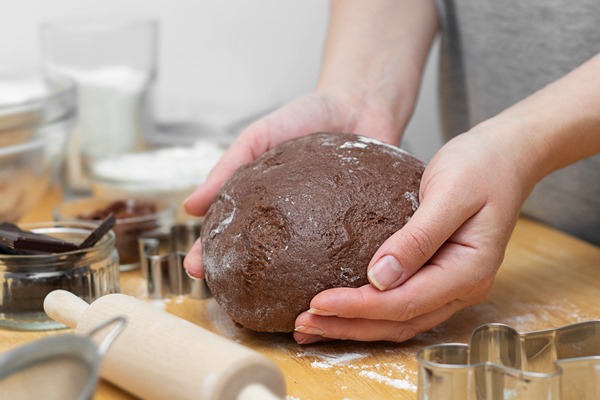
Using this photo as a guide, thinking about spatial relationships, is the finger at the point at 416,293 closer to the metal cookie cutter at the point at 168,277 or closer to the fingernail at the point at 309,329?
the fingernail at the point at 309,329

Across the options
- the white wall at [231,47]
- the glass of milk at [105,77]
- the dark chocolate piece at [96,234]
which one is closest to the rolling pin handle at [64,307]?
the dark chocolate piece at [96,234]

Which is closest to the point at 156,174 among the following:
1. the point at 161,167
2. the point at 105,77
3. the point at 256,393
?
the point at 161,167

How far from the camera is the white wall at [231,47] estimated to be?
118 inches

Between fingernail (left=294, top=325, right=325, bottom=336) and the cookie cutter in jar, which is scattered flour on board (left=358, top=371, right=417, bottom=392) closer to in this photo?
fingernail (left=294, top=325, right=325, bottom=336)

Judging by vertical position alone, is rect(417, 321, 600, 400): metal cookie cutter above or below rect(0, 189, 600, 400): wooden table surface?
above

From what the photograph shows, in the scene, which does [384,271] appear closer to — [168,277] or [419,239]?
[419,239]

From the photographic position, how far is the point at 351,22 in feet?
6.36

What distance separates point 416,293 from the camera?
129 cm

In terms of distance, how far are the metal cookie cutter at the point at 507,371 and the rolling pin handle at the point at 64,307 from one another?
574 mm

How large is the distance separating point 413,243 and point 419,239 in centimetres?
1

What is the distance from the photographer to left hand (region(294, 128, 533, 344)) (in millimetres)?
1267

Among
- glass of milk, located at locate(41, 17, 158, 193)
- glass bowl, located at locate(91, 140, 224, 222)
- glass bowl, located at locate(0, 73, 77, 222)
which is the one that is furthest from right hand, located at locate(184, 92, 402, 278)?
glass of milk, located at locate(41, 17, 158, 193)

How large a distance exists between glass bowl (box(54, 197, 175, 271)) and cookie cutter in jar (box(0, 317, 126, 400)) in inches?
37.4

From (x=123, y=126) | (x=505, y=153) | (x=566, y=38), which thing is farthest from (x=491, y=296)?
(x=123, y=126)
